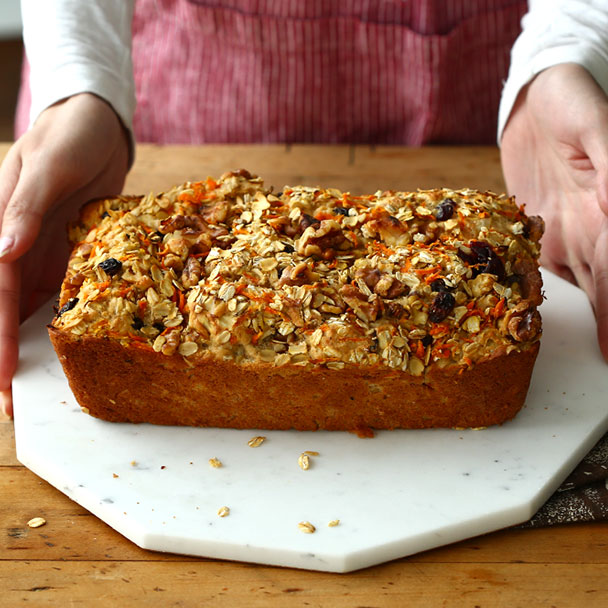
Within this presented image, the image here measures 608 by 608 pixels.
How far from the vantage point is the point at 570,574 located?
125cm

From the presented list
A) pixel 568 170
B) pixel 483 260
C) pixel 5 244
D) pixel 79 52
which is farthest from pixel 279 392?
pixel 79 52

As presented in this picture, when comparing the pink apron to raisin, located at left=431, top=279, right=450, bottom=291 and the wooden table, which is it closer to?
raisin, located at left=431, top=279, right=450, bottom=291

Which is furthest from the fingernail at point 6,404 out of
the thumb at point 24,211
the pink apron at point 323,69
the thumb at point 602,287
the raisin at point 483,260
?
the pink apron at point 323,69

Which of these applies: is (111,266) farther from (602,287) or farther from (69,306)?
(602,287)

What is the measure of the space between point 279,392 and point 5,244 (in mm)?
704

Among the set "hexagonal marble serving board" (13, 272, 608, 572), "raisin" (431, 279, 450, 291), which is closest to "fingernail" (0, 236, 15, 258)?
"hexagonal marble serving board" (13, 272, 608, 572)

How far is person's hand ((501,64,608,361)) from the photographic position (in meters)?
1.82

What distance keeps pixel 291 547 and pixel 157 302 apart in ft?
1.70

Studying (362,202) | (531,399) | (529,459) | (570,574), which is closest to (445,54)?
(362,202)

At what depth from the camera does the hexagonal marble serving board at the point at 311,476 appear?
1286mm

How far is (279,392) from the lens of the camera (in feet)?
4.82

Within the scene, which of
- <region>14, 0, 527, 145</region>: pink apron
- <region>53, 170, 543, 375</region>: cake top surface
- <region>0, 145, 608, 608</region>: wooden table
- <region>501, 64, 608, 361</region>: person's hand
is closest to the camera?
<region>0, 145, 608, 608</region>: wooden table

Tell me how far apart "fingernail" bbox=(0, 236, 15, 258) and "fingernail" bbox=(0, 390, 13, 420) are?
11.8 inches

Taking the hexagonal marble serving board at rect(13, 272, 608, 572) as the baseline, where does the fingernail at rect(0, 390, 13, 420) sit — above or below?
below
